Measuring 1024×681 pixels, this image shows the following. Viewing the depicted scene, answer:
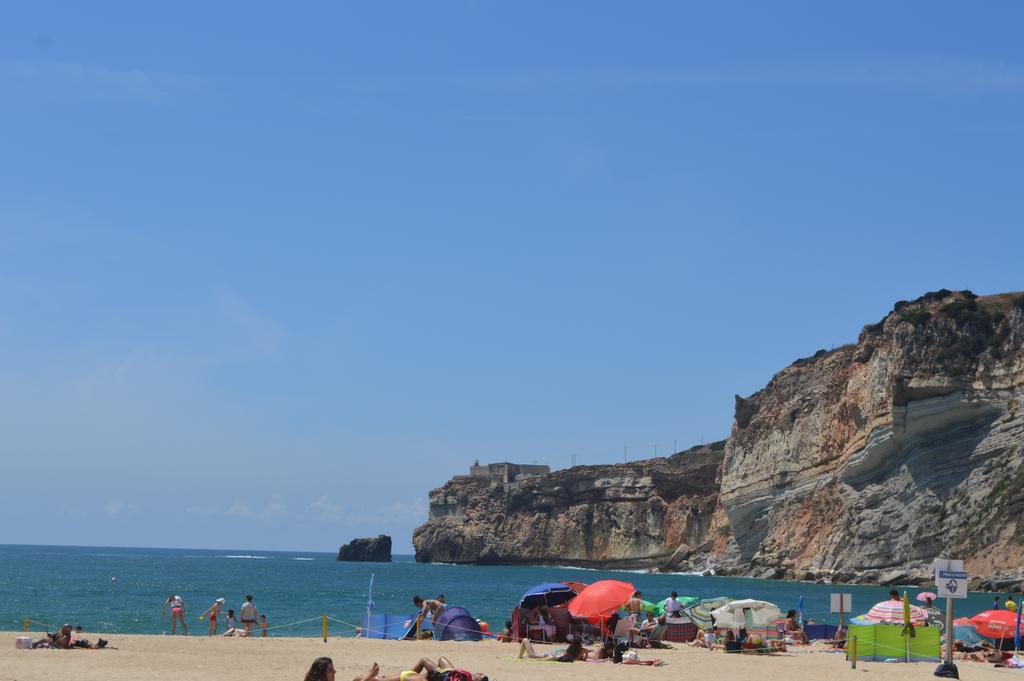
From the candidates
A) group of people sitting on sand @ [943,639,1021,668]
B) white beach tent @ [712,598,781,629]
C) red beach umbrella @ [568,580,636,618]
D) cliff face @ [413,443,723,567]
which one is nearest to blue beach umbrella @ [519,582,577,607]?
red beach umbrella @ [568,580,636,618]

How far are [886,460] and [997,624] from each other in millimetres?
51699

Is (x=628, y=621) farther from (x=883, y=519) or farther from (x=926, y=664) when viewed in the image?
(x=883, y=519)

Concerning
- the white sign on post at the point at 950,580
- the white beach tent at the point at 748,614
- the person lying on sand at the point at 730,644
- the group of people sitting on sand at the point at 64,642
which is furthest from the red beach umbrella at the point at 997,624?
the group of people sitting on sand at the point at 64,642

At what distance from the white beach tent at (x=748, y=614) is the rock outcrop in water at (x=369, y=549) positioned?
13746cm

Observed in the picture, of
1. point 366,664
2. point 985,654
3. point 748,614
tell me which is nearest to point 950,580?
point 985,654

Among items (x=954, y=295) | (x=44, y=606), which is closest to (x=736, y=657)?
(x=44, y=606)

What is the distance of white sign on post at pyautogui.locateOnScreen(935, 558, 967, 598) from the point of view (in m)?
21.0

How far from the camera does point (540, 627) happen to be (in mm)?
28094

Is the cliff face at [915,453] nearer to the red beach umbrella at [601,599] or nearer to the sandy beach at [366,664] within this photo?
the red beach umbrella at [601,599]

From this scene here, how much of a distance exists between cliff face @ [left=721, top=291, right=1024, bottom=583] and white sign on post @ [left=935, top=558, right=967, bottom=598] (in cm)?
4977

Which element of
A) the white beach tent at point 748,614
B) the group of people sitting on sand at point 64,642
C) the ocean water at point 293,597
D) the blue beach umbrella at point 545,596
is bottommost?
the ocean water at point 293,597

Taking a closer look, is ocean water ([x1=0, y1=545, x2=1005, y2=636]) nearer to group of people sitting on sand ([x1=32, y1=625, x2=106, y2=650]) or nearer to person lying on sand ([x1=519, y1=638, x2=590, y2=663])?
group of people sitting on sand ([x1=32, y1=625, x2=106, y2=650])

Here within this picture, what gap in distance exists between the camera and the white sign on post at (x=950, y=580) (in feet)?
68.9

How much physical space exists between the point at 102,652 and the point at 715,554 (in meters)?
86.1
